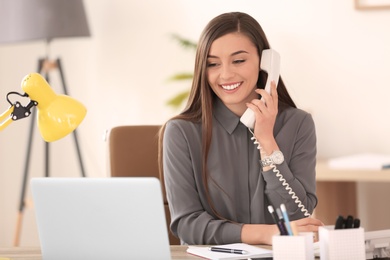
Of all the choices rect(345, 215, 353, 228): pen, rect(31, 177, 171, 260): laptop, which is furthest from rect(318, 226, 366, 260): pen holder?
rect(31, 177, 171, 260): laptop

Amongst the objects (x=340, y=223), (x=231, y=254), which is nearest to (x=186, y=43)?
(x=231, y=254)

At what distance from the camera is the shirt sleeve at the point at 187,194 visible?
83.7 inches

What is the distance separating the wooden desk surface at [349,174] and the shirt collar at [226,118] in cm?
140

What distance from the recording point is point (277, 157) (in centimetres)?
224

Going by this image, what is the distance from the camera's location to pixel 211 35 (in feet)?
7.55

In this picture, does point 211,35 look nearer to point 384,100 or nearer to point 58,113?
point 58,113

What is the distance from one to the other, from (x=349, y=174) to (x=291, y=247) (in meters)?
2.11

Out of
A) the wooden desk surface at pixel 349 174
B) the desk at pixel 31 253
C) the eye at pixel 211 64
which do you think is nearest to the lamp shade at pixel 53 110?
the desk at pixel 31 253

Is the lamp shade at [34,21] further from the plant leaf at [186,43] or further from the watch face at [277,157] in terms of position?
the watch face at [277,157]

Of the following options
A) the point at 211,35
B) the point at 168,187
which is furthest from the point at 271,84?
the point at 168,187

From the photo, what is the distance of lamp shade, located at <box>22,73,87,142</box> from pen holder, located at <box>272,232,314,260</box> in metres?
0.46

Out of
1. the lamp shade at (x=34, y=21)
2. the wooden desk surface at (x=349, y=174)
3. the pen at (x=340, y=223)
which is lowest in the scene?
the pen at (x=340, y=223)

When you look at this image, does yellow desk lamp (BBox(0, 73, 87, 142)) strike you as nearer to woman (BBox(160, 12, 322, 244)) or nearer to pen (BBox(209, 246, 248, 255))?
pen (BBox(209, 246, 248, 255))

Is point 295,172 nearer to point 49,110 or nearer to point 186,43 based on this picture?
point 49,110
